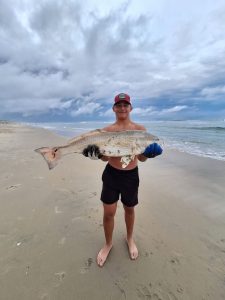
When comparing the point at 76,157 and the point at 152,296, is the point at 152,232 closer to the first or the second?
the point at 152,296

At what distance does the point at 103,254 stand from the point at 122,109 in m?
2.26

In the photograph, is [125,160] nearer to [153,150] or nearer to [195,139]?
[153,150]

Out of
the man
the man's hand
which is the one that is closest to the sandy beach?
the man

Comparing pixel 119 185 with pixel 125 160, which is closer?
pixel 125 160

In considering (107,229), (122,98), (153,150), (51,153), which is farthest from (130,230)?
(122,98)

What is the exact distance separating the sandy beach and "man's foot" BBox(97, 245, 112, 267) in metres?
0.07

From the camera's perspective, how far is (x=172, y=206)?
5336 mm

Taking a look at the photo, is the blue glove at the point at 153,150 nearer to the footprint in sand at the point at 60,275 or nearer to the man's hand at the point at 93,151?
the man's hand at the point at 93,151

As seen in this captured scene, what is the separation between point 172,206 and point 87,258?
8.28 ft

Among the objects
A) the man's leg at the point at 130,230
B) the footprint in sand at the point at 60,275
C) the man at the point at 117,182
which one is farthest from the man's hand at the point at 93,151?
the footprint in sand at the point at 60,275

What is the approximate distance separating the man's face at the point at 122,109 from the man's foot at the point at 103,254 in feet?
6.88

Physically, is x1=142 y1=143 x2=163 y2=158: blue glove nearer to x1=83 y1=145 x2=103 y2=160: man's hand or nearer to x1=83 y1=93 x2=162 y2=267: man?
x1=83 y1=93 x2=162 y2=267: man

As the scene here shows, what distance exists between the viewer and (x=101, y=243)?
394 cm

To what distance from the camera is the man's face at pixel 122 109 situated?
359 cm
